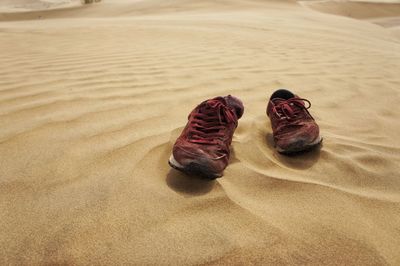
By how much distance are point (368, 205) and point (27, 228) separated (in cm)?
121

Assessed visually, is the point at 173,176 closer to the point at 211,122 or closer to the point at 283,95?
the point at 211,122

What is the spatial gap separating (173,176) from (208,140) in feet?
0.73

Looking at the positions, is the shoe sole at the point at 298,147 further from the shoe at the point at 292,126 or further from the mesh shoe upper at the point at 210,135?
the mesh shoe upper at the point at 210,135

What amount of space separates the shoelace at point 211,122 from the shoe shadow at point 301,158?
288mm

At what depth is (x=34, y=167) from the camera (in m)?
1.41

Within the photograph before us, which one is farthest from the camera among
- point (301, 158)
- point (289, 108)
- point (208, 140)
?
point (289, 108)

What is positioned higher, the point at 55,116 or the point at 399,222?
the point at 55,116

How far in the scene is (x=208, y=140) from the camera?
1467 millimetres

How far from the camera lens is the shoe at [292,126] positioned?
1.56 meters

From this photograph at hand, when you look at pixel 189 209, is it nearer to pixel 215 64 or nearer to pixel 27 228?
pixel 27 228

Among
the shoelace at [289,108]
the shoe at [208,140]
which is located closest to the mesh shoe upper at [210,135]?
the shoe at [208,140]

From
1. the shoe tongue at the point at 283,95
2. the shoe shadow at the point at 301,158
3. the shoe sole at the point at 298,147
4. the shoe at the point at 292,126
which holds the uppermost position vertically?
the shoe tongue at the point at 283,95

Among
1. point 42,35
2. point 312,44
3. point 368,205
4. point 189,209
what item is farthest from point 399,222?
point 42,35

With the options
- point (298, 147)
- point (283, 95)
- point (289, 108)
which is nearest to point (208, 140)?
point (298, 147)
